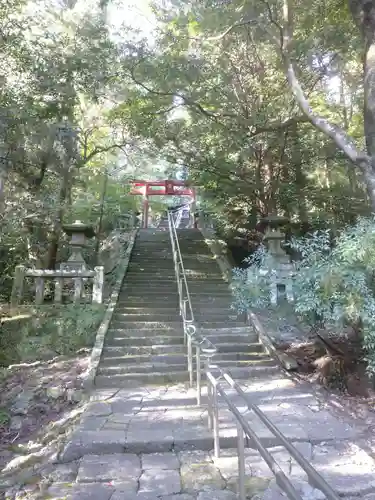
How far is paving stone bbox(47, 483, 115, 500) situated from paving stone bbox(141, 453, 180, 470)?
1.60 ft

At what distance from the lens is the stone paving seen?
130 inches

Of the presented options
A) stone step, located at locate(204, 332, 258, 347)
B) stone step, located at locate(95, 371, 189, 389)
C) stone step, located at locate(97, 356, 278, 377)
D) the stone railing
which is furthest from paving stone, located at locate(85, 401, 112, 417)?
the stone railing

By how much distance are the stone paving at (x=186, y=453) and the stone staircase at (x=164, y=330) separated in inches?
31.1

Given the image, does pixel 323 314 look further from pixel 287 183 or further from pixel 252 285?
pixel 287 183

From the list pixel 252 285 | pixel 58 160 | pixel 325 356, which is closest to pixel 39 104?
pixel 58 160

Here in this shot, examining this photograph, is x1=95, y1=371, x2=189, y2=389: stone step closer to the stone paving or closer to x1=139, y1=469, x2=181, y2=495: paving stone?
the stone paving

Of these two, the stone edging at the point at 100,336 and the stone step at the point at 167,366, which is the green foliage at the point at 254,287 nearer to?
the stone step at the point at 167,366

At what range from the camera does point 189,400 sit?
5277 millimetres

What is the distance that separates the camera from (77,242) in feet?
30.8

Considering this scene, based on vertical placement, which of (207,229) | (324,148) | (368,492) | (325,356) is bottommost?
(368,492)

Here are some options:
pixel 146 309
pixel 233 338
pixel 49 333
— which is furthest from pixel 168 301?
pixel 49 333

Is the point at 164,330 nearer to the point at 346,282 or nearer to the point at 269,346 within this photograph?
the point at 269,346

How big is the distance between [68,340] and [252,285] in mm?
3702

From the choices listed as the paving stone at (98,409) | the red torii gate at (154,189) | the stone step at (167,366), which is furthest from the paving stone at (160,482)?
the red torii gate at (154,189)
